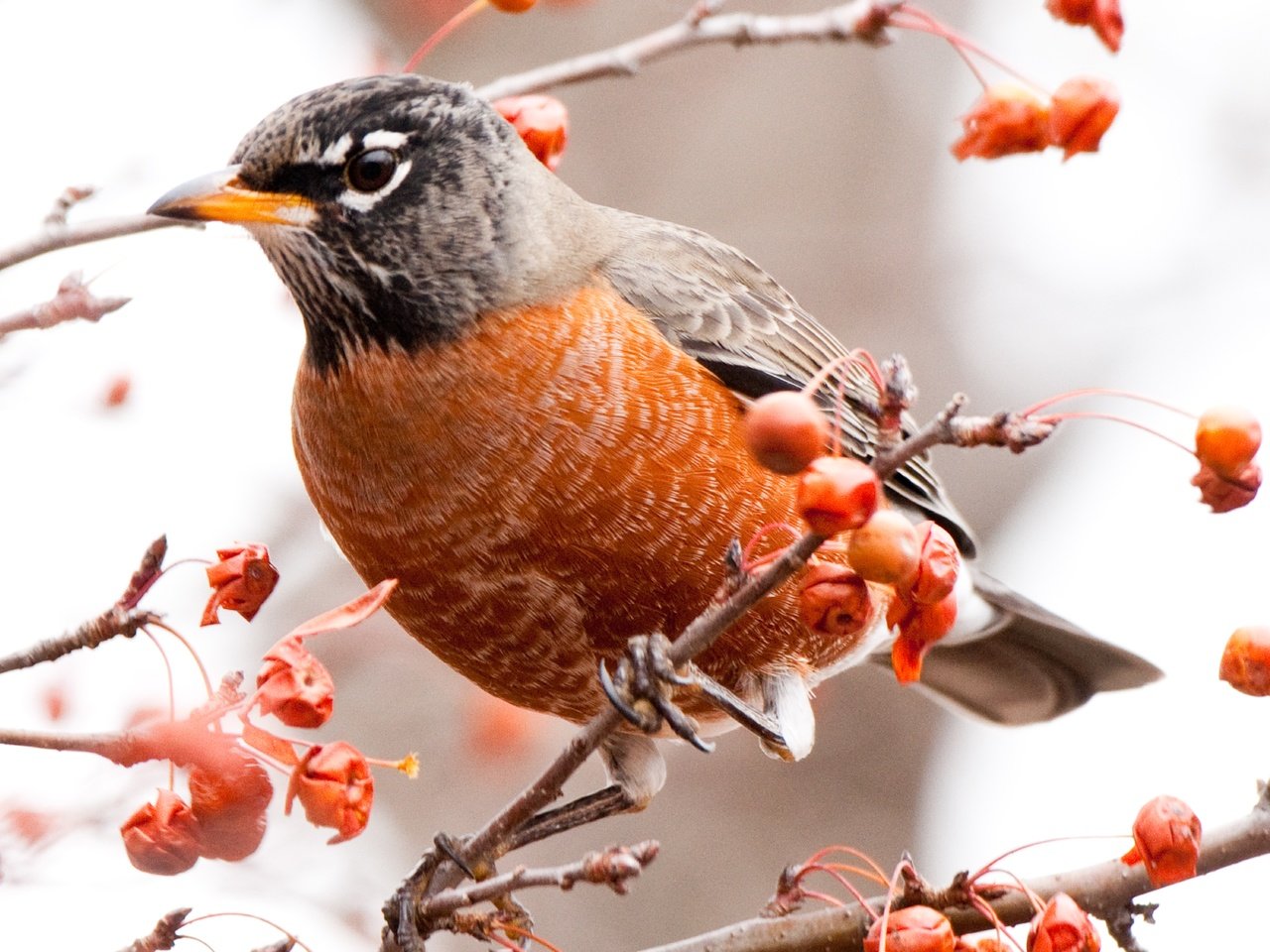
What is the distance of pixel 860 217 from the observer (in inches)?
236

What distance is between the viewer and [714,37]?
3.07 metres

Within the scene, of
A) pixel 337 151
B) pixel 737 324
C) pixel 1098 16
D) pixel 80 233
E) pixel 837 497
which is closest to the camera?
pixel 837 497

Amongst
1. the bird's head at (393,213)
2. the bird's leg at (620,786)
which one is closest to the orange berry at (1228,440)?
the bird's head at (393,213)

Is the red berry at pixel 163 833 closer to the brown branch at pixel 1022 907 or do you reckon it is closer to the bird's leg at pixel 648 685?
the bird's leg at pixel 648 685

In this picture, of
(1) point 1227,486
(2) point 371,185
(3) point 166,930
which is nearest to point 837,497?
(1) point 1227,486

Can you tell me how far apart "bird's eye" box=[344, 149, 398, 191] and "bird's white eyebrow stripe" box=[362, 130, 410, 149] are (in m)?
0.01

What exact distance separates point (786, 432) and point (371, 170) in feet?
5.66

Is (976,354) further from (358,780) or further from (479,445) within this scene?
(358,780)

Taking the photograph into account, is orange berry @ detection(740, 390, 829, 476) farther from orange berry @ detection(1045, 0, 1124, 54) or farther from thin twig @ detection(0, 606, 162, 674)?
orange berry @ detection(1045, 0, 1124, 54)

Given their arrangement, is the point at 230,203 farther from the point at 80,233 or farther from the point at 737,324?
the point at 737,324

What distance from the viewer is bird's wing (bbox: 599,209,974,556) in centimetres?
358

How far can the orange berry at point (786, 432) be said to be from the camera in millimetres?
1895

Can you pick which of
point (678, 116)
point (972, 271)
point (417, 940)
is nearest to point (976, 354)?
point (972, 271)

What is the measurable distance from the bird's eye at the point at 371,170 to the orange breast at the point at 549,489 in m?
0.38
